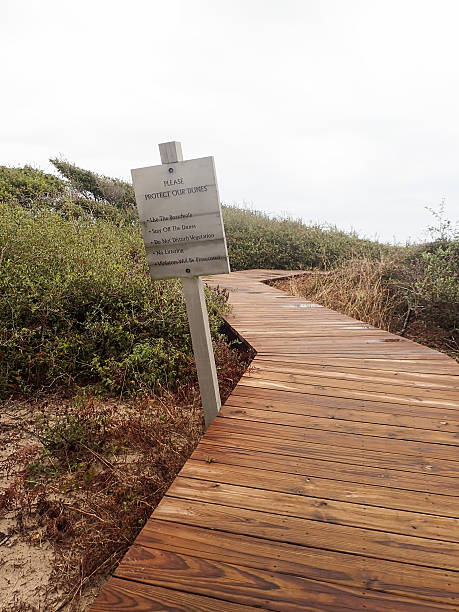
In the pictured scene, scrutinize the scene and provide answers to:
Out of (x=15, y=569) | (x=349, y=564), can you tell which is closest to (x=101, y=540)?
(x=15, y=569)

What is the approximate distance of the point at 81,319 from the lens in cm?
419

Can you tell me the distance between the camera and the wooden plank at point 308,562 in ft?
4.46

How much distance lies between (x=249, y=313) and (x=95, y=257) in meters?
1.94

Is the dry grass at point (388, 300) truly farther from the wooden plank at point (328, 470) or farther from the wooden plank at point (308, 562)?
the wooden plank at point (308, 562)

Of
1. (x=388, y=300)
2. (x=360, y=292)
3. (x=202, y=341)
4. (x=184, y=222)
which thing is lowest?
(x=388, y=300)

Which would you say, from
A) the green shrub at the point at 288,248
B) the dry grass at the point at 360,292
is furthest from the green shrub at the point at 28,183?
the dry grass at the point at 360,292

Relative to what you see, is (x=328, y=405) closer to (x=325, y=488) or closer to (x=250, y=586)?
(x=325, y=488)

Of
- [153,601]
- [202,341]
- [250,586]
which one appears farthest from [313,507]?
[202,341]

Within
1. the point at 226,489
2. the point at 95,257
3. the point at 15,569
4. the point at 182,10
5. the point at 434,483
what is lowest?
the point at 15,569

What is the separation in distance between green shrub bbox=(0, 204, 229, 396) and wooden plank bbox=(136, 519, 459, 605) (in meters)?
1.72

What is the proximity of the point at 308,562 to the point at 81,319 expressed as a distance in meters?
3.38

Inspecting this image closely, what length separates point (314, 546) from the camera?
1.53 meters

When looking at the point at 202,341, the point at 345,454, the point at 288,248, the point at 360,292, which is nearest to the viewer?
the point at 345,454

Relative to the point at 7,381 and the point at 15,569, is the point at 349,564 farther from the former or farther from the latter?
the point at 7,381
